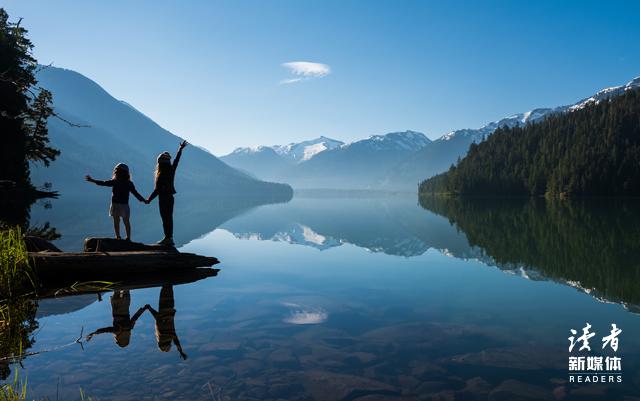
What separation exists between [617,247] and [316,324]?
999 inches

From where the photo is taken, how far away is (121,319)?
11.4m

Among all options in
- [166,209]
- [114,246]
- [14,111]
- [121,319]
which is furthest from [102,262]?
[14,111]

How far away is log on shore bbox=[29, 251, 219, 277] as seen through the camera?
559 inches

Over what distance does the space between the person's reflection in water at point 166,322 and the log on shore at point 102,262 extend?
6.30 feet

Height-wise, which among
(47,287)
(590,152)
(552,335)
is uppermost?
(590,152)

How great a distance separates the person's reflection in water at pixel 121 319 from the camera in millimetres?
9959

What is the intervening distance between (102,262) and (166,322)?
5.12m

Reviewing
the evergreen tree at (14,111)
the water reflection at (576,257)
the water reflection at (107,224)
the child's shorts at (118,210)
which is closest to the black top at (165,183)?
the child's shorts at (118,210)

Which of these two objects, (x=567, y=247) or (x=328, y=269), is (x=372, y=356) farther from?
(x=567, y=247)

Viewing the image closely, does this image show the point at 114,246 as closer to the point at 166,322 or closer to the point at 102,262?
the point at 102,262

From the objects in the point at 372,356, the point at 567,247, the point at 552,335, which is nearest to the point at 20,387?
the point at 372,356

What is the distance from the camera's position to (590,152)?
5738 inches

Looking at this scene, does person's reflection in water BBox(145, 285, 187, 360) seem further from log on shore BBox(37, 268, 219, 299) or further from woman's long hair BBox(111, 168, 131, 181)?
woman's long hair BBox(111, 168, 131, 181)

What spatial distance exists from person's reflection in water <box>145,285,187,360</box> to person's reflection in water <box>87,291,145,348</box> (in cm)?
52
